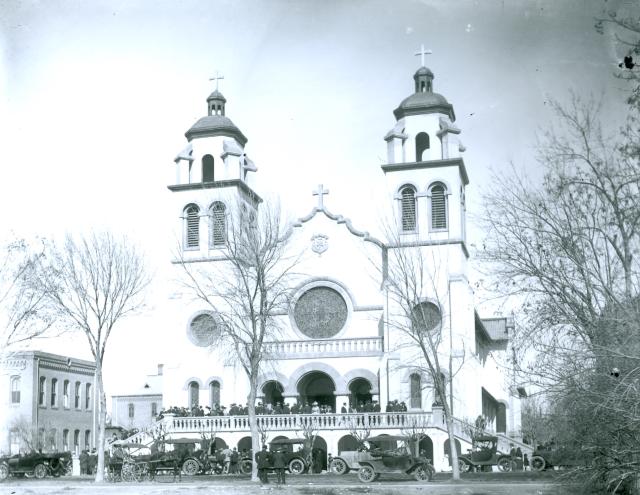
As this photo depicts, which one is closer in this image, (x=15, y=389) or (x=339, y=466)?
(x=339, y=466)

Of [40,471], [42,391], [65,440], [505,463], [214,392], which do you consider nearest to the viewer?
[505,463]

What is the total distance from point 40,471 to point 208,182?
18387 millimetres

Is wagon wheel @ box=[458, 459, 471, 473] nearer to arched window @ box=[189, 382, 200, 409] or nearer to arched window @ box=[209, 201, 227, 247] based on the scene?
arched window @ box=[189, 382, 200, 409]

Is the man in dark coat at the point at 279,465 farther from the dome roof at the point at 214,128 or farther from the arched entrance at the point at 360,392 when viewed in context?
the dome roof at the point at 214,128

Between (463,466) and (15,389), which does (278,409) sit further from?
(15,389)

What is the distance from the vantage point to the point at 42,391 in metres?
54.8

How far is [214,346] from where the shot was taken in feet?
145

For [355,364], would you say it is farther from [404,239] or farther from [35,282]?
[35,282]

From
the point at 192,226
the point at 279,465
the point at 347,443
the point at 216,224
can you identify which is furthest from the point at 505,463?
the point at 192,226

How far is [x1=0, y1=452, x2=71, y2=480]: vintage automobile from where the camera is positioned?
112 feet

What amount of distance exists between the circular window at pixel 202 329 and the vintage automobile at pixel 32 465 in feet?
39.7

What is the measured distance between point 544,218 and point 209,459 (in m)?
16.3

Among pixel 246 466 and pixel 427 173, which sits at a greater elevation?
pixel 427 173

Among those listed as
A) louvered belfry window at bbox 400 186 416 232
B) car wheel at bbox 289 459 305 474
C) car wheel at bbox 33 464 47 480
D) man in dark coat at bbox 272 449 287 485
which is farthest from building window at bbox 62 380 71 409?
man in dark coat at bbox 272 449 287 485
